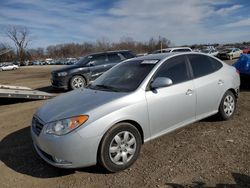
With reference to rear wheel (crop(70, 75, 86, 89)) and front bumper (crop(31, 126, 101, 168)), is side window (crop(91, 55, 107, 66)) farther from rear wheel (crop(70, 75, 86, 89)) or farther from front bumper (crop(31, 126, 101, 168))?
front bumper (crop(31, 126, 101, 168))

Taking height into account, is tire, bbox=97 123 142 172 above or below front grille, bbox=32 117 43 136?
below

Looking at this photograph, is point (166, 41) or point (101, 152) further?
point (166, 41)

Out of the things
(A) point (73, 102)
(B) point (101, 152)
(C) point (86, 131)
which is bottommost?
(B) point (101, 152)

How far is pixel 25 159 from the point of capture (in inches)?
169

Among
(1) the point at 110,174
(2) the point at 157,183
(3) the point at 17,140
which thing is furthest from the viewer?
(3) the point at 17,140

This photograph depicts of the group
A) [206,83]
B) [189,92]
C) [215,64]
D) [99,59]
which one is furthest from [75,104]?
[99,59]

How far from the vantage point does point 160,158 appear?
4012 mm

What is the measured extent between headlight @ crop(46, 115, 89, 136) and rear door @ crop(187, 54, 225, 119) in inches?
90.3

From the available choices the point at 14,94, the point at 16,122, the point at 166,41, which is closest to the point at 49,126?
the point at 16,122

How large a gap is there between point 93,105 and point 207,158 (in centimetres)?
190

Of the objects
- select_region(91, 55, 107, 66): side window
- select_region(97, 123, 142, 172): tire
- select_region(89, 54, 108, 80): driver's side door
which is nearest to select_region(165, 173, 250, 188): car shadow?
select_region(97, 123, 142, 172): tire

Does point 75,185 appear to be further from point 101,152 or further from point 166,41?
point 166,41

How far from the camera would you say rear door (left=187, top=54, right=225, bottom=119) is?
15.6 ft

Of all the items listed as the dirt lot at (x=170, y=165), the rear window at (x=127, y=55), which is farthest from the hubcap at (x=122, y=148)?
the rear window at (x=127, y=55)
